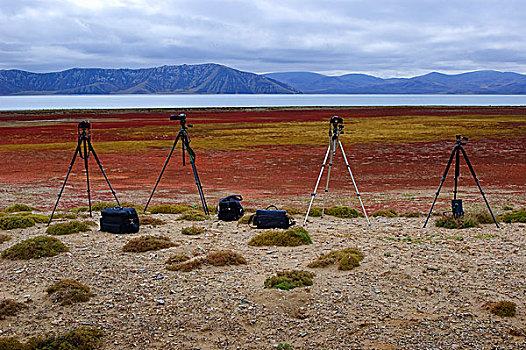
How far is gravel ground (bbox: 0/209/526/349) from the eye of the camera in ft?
20.9

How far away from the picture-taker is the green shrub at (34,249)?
9109mm

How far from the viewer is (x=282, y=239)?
10414 mm

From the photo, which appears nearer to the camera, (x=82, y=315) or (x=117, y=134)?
(x=82, y=315)

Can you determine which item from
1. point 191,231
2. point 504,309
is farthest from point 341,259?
point 191,231

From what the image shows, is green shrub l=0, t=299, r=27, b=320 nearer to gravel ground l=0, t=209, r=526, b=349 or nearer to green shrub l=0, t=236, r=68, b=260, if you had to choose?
gravel ground l=0, t=209, r=526, b=349

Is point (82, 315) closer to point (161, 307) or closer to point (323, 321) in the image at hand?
point (161, 307)

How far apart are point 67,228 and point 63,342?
5470 millimetres

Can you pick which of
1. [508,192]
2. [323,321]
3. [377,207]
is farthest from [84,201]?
[508,192]

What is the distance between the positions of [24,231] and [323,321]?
771 cm

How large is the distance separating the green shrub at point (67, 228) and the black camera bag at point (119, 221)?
44cm

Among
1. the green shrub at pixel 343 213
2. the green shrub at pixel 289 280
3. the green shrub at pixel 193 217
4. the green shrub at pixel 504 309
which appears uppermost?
the green shrub at pixel 504 309

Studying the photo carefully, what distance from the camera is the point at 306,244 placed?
1038cm

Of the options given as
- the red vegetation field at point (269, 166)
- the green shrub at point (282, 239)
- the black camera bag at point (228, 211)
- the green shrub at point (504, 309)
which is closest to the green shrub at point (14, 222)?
the black camera bag at point (228, 211)

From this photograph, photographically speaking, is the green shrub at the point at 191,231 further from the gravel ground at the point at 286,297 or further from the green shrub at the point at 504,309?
the green shrub at the point at 504,309
